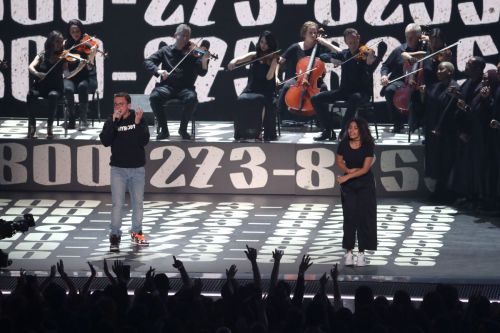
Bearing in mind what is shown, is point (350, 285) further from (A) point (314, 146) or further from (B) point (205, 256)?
(A) point (314, 146)

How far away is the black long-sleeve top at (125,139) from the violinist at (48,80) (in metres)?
3.77

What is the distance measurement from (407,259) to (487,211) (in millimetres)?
2372

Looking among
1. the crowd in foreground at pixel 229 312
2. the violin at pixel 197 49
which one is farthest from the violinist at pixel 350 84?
the crowd in foreground at pixel 229 312

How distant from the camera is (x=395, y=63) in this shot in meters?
15.9

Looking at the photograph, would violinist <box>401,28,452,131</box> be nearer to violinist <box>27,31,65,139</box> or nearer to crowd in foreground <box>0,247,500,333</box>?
violinist <box>27,31,65,139</box>

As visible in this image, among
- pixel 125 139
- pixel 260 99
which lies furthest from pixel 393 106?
pixel 125 139

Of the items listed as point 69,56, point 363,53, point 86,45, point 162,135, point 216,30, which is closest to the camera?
point 363,53

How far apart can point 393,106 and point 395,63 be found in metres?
0.57

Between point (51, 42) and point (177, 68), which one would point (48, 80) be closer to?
point (51, 42)

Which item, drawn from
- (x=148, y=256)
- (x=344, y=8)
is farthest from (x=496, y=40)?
(x=148, y=256)

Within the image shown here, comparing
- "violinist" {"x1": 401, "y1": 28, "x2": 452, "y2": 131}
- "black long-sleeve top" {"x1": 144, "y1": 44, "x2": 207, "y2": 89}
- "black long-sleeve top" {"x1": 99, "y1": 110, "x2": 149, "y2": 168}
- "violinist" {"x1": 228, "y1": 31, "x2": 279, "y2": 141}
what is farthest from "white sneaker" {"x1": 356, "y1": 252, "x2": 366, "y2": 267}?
"black long-sleeve top" {"x1": 144, "y1": 44, "x2": 207, "y2": 89}

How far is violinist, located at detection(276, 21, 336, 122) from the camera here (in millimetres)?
15797

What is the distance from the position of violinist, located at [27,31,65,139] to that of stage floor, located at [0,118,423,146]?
0.28 meters

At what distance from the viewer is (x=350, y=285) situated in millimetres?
10438
